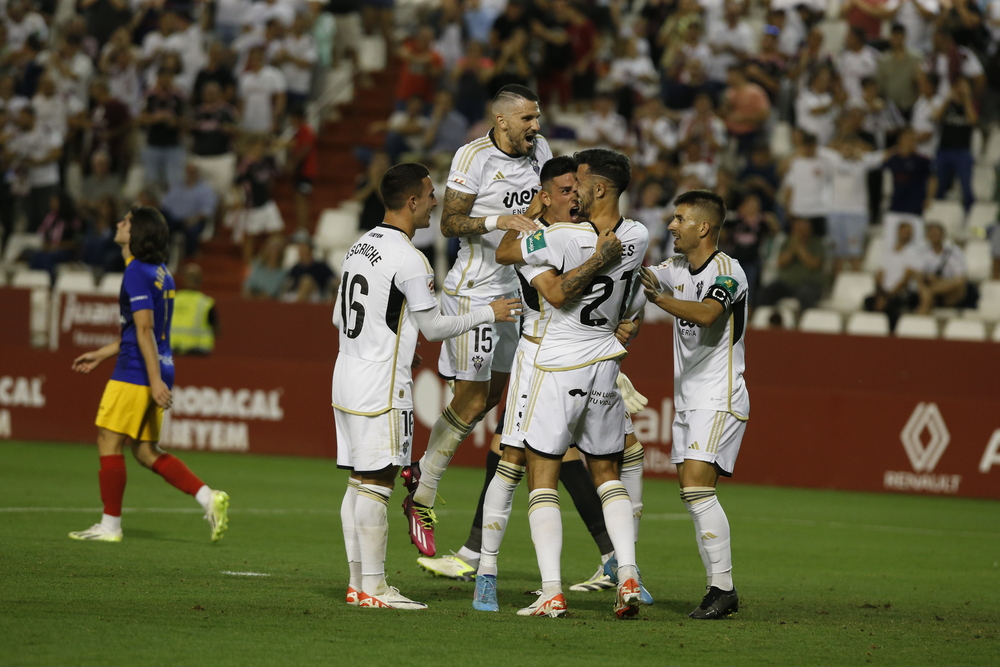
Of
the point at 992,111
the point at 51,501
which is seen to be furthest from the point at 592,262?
the point at 992,111

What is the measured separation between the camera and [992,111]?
19.8m

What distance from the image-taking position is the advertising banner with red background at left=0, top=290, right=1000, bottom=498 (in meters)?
15.3

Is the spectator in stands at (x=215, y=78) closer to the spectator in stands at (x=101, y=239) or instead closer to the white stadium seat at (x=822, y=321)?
the spectator in stands at (x=101, y=239)

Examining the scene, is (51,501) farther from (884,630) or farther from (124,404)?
(884,630)

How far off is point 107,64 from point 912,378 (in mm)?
14559

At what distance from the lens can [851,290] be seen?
1822cm

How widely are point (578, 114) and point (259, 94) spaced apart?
17.4 feet

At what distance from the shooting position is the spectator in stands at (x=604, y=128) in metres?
19.8

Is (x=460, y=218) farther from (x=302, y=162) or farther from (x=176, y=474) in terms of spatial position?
(x=302, y=162)

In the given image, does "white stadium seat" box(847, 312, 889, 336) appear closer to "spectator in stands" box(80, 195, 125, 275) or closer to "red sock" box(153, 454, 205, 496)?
"red sock" box(153, 454, 205, 496)

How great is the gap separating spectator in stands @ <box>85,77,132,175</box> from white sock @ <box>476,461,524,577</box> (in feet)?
54.2

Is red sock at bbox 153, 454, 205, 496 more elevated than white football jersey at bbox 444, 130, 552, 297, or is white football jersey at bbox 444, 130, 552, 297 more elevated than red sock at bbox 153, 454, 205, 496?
white football jersey at bbox 444, 130, 552, 297

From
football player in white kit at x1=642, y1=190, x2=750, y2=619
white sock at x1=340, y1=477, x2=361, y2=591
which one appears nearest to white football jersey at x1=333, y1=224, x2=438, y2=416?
white sock at x1=340, y1=477, x2=361, y2=591

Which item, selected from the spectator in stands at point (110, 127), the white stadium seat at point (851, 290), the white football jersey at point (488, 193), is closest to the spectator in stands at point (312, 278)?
the spectator in stands at point (110, 127)
